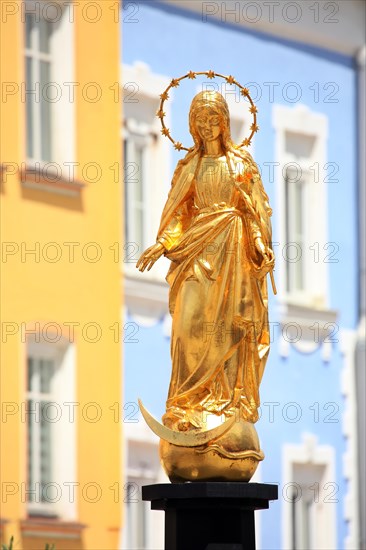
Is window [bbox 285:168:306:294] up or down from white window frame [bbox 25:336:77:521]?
up

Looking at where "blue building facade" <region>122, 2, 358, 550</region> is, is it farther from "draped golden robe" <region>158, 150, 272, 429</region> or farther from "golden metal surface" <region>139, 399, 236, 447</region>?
"golden metal surface" <region>139, 399, 236, 447</region>

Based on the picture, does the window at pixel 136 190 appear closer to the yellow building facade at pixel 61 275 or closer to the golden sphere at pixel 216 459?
the yellow building facade at pixel 61 275

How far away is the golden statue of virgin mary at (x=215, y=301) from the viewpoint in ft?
46.3

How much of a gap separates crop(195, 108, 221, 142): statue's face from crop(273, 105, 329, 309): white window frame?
794cm

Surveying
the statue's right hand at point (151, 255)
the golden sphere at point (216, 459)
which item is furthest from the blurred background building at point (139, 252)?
the golden sphere at point (216, 459)

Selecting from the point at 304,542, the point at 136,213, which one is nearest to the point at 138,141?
the point at 136,213

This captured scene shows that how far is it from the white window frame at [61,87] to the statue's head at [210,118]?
18.7 ft

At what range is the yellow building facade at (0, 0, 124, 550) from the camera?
779 inches

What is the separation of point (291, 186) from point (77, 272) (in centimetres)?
348

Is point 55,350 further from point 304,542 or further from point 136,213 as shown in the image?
point 304,542

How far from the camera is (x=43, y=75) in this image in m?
20.5

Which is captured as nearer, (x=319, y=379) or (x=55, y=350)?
(x=55, y=350)

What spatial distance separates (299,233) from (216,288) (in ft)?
29.3

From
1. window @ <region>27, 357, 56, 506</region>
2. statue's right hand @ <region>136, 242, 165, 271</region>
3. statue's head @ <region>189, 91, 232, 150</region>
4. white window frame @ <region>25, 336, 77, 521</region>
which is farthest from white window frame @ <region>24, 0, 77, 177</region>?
statue's right hand @ <region>136, 242, 165, 271</region>
